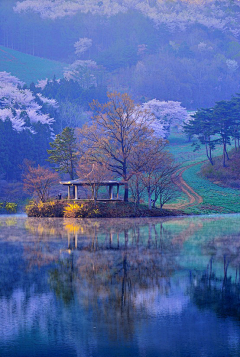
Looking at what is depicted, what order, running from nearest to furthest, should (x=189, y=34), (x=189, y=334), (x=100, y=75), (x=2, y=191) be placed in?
(x=189, y=334)
(x=2, y=191)
(x=100, y=75)
(x=189, y=34)

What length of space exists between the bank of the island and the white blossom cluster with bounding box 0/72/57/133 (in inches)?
1540

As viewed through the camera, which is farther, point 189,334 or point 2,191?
point 2,191

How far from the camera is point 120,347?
9773mm

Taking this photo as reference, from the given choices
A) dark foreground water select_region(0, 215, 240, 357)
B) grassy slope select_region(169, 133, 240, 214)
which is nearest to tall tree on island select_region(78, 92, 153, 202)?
grassy slope select_region(169, 133, 240, 214)

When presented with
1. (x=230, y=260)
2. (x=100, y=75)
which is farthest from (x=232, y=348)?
(x=100, y=75)

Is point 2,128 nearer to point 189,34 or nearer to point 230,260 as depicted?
point 230,260

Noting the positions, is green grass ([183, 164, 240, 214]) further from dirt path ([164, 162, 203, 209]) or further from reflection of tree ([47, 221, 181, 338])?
reflection of tree ([47, 221, 181, 338])

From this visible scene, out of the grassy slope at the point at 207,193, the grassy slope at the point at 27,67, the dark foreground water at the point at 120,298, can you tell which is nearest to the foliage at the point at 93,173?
the grassy slope at the point at 207,193

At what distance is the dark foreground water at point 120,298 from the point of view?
9938mm

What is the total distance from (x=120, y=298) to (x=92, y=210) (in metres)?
30.3

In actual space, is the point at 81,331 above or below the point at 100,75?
below

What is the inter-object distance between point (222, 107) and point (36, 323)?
222 feet

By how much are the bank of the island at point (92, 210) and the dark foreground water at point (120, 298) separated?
18877 millimetres

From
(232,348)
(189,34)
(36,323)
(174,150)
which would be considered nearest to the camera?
(232,348)
